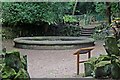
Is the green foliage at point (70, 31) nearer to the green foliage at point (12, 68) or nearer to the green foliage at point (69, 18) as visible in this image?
the green foliage at point (69, 18)

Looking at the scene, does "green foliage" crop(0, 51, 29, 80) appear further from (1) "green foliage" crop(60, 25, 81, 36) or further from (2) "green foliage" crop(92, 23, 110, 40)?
(1) "green foliage" crop(60, 25, 81, 36)

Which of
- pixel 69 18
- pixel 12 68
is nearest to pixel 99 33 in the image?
pixel 69 18

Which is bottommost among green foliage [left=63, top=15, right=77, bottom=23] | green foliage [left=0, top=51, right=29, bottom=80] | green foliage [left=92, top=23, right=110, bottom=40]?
green foliage [left=92, top=23, right=110, bottom=40]

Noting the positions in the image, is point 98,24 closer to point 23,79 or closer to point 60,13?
point 60,13

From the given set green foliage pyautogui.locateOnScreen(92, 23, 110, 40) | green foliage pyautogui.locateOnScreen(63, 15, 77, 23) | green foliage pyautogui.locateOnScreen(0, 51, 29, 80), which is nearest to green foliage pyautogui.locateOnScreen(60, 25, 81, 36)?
green foliage pyautogui.locateOnScreen(63, 15, 77, 23)

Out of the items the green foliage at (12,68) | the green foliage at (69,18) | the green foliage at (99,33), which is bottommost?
→ the green foliage at (99,33)

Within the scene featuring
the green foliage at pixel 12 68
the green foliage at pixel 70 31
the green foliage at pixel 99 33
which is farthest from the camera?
the green foliage at pixel 70 31

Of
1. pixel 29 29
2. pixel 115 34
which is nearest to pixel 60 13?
pixel 29 29

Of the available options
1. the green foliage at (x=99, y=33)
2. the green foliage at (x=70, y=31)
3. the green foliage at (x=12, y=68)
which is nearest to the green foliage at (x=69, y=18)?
the green foliage at (x=70, y=31)

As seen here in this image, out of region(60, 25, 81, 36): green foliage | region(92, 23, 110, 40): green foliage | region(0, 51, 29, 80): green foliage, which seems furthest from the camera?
region(60, 25, 81, 36): green foliage

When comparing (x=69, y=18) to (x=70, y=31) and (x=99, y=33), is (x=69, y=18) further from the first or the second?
(x=99, y=33)

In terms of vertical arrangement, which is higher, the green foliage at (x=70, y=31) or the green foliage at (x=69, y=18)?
the green foliage at (x=69, y=18)

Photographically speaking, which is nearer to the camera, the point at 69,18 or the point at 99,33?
the point at 99,33

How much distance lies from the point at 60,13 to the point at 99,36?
4.57 feet
